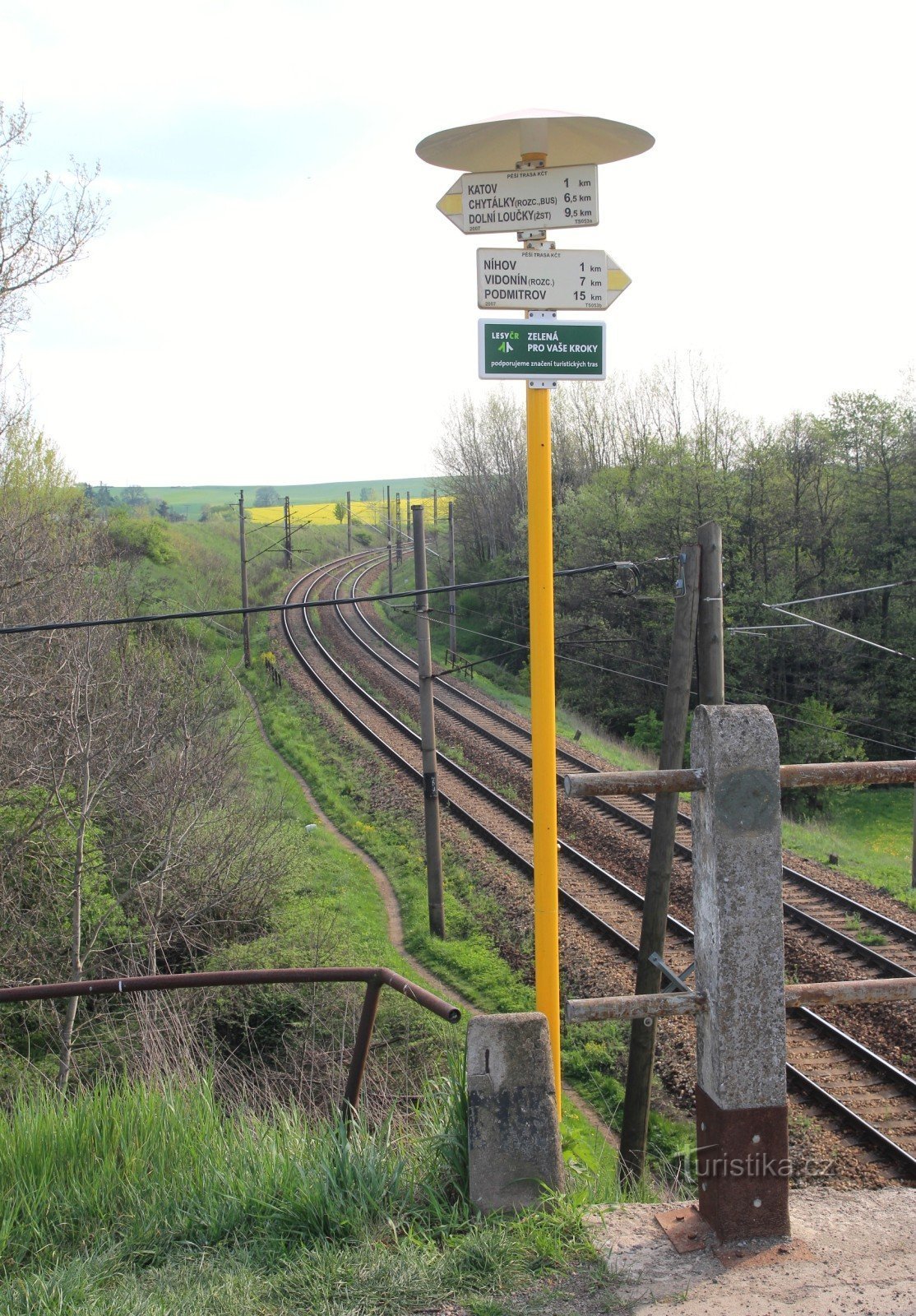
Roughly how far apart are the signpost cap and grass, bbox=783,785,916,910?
14.3 m

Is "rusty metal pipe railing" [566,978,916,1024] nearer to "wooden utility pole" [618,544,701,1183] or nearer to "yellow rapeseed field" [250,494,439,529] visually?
"wooden utility pole" [618,544,701,1183]

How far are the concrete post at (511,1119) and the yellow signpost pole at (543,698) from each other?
125 centimetres

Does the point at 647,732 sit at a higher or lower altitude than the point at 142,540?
lower

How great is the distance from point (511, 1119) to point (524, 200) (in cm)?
386

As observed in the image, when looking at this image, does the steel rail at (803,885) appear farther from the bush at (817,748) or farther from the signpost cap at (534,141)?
the bush at (817,748)

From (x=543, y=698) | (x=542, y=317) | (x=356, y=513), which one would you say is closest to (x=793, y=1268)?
(x=543, y=698)

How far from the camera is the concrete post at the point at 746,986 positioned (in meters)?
3.14

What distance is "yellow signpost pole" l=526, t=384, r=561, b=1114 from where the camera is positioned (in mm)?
4621

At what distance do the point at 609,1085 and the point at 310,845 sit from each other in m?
9.38

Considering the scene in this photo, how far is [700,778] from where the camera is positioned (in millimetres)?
3215

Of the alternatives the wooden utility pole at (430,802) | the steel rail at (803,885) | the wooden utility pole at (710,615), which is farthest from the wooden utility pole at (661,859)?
the wooden utility pole at (430,802)

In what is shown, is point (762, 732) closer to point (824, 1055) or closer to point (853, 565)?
point (824, 1055)

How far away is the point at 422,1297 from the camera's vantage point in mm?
2875

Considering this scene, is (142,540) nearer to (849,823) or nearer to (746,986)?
(849,823)
